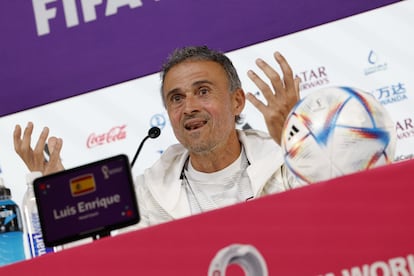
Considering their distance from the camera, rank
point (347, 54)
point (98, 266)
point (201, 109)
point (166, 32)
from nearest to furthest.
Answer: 1. point (98, 266)
2. point (201, 109)
3. point (347, 54)
4. point (166, 32)

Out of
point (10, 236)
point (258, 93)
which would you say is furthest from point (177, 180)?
point (10, 236)

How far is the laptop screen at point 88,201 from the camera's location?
127 cm

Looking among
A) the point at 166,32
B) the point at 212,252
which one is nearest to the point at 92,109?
the point at 166,32

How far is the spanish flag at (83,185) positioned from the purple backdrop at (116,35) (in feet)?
6.21

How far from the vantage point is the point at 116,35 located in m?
3.33

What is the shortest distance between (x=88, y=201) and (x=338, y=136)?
0.36 metres

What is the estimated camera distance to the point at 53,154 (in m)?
2.27

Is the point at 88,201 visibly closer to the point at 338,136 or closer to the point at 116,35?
the point at 338,136

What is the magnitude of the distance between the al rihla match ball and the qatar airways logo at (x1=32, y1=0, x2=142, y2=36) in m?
2.04

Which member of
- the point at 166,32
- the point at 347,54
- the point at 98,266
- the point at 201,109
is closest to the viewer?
the point at 98,266

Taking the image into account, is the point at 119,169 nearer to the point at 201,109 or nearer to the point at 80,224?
the point at 80,224

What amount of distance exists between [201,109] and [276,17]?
2.02ft

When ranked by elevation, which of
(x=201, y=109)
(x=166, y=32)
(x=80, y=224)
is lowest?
(x=80, y=224)

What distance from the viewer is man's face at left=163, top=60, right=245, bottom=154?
262 cm
